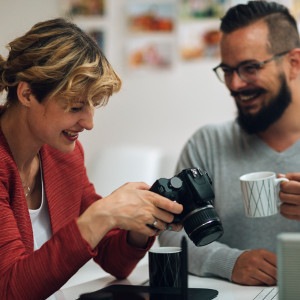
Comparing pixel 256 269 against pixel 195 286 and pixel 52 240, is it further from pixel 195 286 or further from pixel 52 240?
pixel 52 240

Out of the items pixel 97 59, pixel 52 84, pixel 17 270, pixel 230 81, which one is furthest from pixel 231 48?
pixel 17 270

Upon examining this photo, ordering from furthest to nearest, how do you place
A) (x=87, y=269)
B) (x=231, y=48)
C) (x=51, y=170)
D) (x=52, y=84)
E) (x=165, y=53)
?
(x=165, y=53)
(x=87, y=269)
(x=231, y=48)
(x=51, y=170)
(x=52, y=84)

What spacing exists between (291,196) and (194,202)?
0.27 m

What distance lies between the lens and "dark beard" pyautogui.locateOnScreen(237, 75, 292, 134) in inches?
58.0

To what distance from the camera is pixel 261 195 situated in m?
1.17

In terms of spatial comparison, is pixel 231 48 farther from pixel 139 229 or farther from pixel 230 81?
pixel 139 229

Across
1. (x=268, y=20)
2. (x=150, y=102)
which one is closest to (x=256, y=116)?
(x=268, y=20)

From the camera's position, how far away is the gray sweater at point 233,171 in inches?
55.9

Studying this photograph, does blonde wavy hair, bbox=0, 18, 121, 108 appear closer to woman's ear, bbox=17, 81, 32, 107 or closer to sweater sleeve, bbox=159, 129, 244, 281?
woman's ear, bbox=17, 81, 32, 107

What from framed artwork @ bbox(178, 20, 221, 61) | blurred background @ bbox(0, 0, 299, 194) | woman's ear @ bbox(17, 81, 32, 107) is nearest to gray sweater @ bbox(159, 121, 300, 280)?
woman's ear @ bbox(17, 81, 32, 107)

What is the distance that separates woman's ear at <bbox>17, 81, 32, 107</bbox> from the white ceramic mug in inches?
19.8

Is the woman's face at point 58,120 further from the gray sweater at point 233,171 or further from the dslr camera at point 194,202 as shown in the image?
the gray sweater at point 233,171

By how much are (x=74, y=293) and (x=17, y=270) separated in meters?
0.19

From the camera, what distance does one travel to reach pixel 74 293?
44.4 inches
